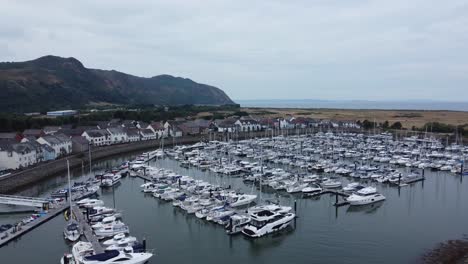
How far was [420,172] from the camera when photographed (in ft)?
122

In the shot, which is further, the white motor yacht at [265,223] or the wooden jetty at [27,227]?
the white motor yacht at [265,223]

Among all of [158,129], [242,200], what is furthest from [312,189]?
[158,129]

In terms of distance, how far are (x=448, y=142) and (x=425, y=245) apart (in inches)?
1525

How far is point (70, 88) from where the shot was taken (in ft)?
396

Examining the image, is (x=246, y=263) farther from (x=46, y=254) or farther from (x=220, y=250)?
(x=46, y=254)

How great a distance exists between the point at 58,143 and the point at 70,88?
83.5 meters

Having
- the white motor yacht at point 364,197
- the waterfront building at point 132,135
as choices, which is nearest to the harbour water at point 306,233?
the white motor yacht at point 364,197

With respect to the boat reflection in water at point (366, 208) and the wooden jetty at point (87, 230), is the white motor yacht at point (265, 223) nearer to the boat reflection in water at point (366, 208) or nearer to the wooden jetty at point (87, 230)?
the boat reflection in water at point (366, 208)

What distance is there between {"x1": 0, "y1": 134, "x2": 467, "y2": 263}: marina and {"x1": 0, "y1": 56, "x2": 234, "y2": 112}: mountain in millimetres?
67302

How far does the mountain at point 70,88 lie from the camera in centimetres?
9788

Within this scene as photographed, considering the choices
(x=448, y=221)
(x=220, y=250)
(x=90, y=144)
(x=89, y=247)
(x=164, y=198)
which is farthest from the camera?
(x=90, y=144)

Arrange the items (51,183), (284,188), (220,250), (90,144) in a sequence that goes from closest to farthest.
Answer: (220,250) → (284,188) → (51,183) → (90,144)

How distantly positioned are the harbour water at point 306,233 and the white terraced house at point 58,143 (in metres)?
17.1

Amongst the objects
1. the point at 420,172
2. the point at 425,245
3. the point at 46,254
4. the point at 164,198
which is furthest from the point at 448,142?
the point at 46,254
